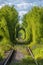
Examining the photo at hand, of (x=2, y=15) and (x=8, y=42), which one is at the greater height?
(x=2, y=15)

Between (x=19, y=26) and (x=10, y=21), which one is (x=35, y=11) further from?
(x=19, y=26)

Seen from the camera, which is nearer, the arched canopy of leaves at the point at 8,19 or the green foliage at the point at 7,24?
the green foliage at the point at 7,24

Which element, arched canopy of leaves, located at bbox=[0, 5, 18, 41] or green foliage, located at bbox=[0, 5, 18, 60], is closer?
green foliage, located at bbox=[0, 5, 18, 60]

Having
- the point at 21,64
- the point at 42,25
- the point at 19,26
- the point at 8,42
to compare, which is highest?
the point at 21,64

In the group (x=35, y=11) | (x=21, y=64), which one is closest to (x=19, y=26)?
(x=35, y=11)

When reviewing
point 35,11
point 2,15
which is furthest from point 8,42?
point 35,11

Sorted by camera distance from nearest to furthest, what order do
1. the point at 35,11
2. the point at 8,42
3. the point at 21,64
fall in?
the point at 21,64 < the point at 8,42 < the point at 35,11

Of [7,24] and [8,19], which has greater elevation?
[8,19]

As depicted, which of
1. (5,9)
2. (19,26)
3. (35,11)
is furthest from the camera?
(19,26)

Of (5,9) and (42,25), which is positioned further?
(5,9)

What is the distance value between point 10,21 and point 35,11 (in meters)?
5.57

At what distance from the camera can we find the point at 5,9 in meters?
50.3

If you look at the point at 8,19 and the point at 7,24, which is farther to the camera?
the point at 8,19

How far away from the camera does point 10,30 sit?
154 feet
